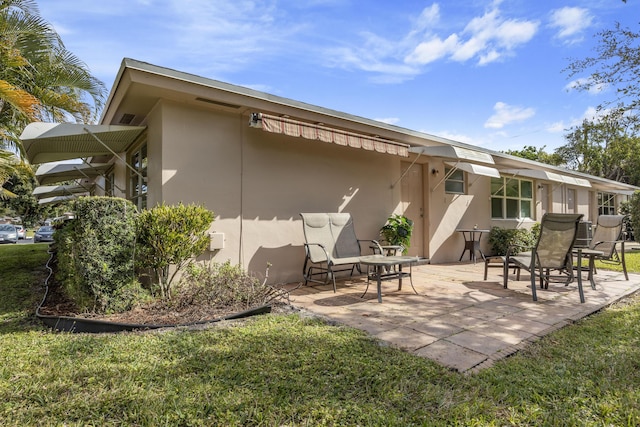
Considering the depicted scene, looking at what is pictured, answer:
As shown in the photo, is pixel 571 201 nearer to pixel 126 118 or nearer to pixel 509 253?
pixel 509 253

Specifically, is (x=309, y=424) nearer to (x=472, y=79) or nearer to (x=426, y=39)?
(x=426, y=39)

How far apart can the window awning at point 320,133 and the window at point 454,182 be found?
2881 mm

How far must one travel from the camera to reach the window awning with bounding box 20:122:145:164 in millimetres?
5180

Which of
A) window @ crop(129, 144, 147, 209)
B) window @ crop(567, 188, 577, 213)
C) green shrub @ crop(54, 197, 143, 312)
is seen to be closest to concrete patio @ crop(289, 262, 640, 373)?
green shrub @ crop(54, 197, 143, 312)

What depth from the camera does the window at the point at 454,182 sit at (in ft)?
31.8

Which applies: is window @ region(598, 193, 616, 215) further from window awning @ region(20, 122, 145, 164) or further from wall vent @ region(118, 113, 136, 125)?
window awning @ region(20, 122, 145, 164)

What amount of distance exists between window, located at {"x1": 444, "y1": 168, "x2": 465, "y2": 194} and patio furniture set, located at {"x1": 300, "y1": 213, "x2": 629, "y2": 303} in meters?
3.38

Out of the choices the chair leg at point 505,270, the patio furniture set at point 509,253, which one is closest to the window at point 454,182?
the patio furniture set at point 509,253

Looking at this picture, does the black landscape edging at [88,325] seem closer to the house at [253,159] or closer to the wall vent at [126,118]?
the house at [253,159]

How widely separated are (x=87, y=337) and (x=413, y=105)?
1215 cm

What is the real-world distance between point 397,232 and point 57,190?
13.1 m

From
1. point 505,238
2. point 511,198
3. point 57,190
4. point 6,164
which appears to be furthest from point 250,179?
point 57,190

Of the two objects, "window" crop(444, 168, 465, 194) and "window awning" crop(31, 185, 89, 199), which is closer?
"window" crop(444, 168, 465, 194)

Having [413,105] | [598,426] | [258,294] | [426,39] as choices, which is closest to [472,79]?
[413,105]
